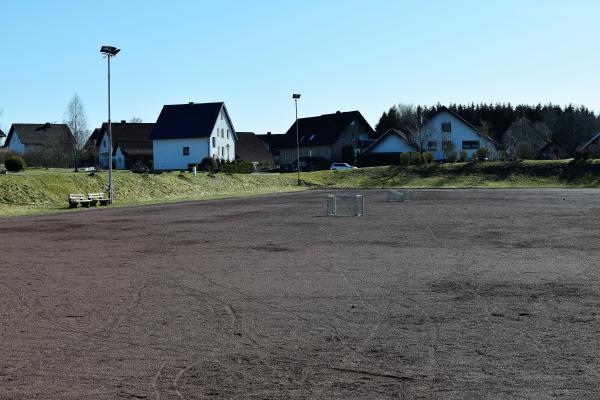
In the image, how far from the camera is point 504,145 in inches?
3684

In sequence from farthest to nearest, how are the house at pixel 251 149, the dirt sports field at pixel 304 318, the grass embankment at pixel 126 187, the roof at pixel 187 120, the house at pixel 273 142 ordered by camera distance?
the house at pixel 273 142
the house at pixel 251 149
the roof at pixel 187 120
the grass embankment at pixel 126 187
the dirt sports field at pixel 304 318

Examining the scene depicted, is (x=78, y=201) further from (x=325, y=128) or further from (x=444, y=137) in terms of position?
(x=325, y=128)

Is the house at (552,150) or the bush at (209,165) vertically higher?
the house at (552,150)

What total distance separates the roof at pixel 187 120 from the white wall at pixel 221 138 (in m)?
1.01

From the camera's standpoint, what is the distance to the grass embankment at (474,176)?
2596 inches

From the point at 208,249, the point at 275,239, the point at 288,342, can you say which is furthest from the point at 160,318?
the point at 275,239

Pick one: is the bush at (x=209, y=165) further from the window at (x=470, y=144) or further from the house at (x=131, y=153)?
the window at (x=470, y=144)

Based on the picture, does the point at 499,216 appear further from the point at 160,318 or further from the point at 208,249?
the point at 160,318

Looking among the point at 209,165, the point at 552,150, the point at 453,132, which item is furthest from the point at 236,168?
the point at 552,150

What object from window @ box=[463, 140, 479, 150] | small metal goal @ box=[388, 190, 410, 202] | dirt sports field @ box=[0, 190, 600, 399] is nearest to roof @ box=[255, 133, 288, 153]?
window @ box=[463, 140, 479, 150]

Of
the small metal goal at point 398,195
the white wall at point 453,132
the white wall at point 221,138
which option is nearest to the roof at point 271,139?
the white wall at point 221,138

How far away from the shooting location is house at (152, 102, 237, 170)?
8756 centimetres

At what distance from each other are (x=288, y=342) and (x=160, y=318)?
2347 mm

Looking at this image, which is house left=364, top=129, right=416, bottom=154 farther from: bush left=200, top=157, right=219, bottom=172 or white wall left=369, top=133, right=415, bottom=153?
bush left=200, top=157, right=219, bottom=172
